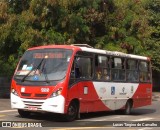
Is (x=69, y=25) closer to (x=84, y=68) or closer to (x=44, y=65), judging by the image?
(x=84, y=68)

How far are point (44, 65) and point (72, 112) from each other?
1843 mm

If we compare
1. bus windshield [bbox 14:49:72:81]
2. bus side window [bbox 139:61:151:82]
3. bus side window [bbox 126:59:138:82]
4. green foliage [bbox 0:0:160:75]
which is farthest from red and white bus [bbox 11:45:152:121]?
green foliage [bbox 0:0:160:75]

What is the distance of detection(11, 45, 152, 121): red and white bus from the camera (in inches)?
567

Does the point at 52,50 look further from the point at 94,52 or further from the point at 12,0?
the point at 12,0

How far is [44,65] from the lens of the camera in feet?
49.3

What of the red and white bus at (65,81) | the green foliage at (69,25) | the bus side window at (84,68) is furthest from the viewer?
the green foliage at (69,25)

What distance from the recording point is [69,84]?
48.1 feet

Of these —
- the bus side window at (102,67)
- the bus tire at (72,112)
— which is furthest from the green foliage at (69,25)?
the bus tire at (72,112)

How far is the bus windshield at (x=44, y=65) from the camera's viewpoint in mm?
14695

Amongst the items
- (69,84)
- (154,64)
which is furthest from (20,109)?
(154,64)

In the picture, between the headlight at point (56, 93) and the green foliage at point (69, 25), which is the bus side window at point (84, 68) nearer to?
the headlight at point (56, 93)

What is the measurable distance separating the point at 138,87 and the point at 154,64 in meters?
19.0

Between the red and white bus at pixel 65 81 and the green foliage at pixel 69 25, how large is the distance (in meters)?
7.71

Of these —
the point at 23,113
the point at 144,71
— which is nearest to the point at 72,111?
the point at 23,113
